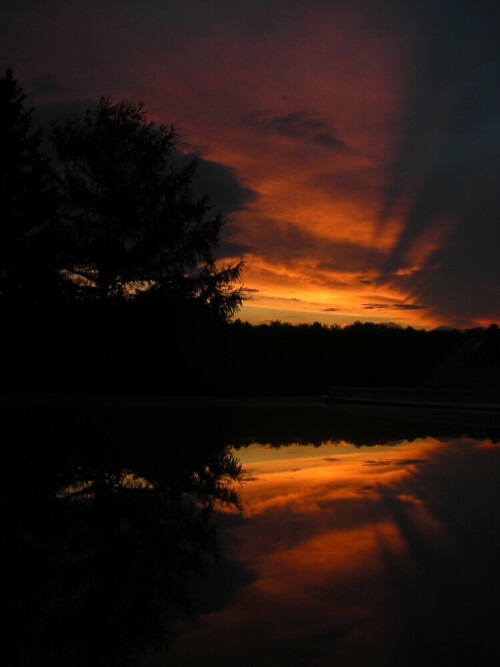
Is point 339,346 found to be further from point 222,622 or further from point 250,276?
point 222,622

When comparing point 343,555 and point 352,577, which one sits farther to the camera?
point 343,555

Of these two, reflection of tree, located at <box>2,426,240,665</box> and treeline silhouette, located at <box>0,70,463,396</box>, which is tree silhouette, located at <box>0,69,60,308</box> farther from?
reflection of tree, located at <box>2,426,240,665</box>

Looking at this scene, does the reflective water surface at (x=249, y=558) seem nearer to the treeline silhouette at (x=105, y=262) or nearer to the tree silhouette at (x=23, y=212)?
the treeline silhouette at (x=105, y=262)

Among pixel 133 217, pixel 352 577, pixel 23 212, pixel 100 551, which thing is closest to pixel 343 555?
pixel 352 577

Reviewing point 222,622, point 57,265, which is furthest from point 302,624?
point 57,265

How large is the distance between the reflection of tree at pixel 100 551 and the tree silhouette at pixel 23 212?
803 inches

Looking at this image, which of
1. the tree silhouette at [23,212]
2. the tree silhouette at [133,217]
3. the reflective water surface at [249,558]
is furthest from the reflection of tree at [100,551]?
the tree silhouette at [23,212]

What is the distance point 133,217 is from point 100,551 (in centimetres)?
2483

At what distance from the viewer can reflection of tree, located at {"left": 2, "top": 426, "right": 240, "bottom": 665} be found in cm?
324

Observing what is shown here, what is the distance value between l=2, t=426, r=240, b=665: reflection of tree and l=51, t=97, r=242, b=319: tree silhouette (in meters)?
20.2

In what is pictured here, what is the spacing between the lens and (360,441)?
41.4ft

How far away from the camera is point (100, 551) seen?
468 centimetres

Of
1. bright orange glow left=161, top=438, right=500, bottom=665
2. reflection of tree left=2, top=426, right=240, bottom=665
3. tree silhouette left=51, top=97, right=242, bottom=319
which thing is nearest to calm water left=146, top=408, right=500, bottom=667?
bright orange glow left=161, top=438, right=500, bottom=665

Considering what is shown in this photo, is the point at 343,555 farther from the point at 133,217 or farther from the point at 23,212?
the point at 23,212
